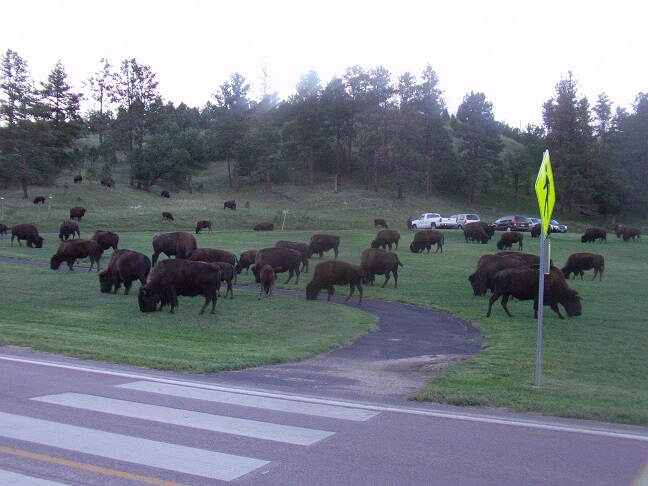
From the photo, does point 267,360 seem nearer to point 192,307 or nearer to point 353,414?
point 353,414

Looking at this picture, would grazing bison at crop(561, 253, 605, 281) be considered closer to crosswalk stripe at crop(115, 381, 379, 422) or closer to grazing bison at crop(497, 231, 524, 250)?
grazing bison at crop(497, 231, 524, 250)

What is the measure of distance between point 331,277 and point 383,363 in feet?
34.9

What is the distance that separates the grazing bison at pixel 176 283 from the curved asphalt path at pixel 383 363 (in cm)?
513

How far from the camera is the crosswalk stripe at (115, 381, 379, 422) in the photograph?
848 cm

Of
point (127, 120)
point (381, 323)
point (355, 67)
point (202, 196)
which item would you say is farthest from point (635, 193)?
point (381, 323)

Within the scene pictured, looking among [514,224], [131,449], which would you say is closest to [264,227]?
[514,224]

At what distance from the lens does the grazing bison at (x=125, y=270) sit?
75.9ft

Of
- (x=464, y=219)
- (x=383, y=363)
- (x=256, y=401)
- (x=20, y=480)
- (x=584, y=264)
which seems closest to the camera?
(x=20, y=480)

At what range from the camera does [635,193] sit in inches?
3342

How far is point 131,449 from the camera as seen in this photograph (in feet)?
22.5

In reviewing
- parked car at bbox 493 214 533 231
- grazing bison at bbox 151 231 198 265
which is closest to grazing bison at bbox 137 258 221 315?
grazing bison at bbox 151 231 198 265

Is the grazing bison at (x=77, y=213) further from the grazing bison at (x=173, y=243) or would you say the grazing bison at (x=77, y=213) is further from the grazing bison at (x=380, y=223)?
the grazing bison at (x=173, y=243)

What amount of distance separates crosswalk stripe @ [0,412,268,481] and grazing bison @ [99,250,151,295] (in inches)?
613

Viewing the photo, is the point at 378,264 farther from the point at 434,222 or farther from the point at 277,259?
the point at 434,222
